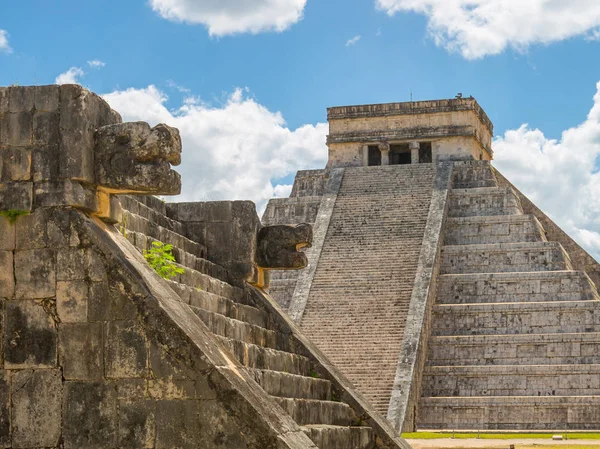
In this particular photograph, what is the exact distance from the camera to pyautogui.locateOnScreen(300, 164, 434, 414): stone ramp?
28828 mm

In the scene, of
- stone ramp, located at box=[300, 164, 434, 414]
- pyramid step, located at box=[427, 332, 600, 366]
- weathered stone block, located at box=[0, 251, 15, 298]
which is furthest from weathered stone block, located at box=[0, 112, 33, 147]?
pyramid step, located at box=[427, 332, 600, 366]

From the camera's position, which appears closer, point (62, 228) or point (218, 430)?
point (218, 430)

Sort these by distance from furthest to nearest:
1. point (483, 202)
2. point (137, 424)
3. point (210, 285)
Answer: point (483, 202), point (210, 285), point (137, 424)

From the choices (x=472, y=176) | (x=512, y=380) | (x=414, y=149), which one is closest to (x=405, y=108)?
(x=414, y=149)

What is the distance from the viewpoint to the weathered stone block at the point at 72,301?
29.9 ft

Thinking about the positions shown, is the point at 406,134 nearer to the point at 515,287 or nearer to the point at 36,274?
the point at 515,287

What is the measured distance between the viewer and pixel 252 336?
11680 millimetres

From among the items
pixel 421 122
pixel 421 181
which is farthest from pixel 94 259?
pixel 421 122

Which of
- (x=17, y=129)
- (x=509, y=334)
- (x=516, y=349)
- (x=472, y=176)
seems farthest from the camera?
(x=472, y=176)

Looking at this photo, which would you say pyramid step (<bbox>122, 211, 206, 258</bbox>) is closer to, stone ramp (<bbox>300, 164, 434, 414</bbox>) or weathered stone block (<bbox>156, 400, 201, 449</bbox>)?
weathered stone block (<bbox>156, 400, 201, 449</bbox>)

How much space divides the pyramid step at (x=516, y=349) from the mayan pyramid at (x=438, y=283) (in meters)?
0.03

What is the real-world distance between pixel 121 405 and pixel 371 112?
105ft

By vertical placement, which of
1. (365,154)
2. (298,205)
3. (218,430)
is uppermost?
(365,154)

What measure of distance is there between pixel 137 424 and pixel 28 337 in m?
1.10
